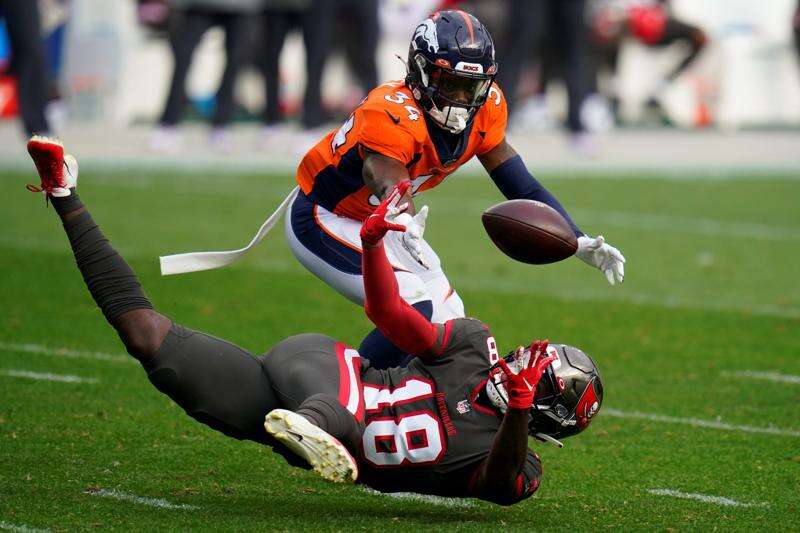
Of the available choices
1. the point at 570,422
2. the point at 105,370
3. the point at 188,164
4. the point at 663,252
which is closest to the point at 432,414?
the point at 570,422

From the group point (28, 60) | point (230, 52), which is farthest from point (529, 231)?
point (230, 52)

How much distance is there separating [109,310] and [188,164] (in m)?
8.23

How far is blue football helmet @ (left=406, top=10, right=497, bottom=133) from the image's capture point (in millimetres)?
4695

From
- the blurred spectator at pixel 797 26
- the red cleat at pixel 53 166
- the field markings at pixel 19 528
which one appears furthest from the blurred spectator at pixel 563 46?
the field markings at pixel 19 528

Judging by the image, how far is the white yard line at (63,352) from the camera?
6.05 metres

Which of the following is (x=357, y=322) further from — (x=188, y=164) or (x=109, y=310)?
(x=188, y=164)

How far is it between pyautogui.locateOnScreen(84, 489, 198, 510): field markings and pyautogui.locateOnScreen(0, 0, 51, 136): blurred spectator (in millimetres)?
7062

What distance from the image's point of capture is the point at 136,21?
16.9m

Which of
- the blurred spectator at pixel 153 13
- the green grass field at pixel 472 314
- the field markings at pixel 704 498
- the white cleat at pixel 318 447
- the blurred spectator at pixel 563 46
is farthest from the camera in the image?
the blurred spectator at pixel 153 13

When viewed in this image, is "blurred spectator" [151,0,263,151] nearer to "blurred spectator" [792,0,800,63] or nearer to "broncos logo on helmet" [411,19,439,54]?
"blurred spectator" [792,0,800,63]

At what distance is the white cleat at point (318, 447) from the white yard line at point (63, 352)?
8.37 feet

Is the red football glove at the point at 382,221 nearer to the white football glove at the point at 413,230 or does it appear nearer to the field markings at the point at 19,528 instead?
the white football glove at the point at 413,230

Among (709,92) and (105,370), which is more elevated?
(105,370)

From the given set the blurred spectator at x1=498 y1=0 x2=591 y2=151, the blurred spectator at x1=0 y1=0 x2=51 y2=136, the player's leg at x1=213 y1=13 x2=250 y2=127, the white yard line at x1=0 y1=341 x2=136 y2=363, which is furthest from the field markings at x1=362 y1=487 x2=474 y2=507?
the blurred spectator at x1=498 y1=0 x2=591 y2=151
